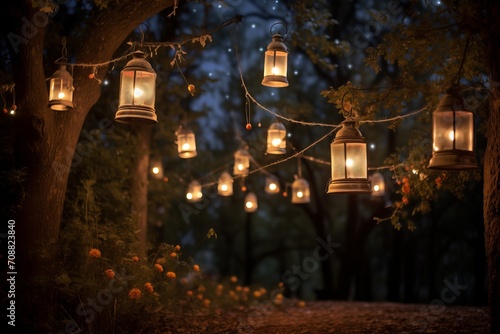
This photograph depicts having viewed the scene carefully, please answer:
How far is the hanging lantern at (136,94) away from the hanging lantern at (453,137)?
289 centimetres

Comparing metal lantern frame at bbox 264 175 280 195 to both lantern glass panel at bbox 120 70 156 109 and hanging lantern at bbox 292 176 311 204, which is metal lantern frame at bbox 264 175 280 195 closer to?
hanging lantern at bbox 292 176 311 204

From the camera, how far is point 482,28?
603 cm

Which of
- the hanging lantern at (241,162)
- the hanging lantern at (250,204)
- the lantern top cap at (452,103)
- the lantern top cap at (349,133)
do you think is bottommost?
the hanging lantern at (250,204)

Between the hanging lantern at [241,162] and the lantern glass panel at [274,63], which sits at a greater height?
the lantern glass panel at [274,63]

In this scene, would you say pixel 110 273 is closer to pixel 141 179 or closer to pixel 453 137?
pixel 453 137

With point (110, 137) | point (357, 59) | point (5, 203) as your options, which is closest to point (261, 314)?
point (110, 137)

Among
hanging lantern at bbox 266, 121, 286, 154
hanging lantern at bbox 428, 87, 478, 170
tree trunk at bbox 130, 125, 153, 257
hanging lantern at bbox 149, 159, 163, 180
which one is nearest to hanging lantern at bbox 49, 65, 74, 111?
hanging lantern at bbox 266, 121, 286, 154

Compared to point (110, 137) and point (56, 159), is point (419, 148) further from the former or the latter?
point (110, 137)

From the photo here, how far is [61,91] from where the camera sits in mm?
7051

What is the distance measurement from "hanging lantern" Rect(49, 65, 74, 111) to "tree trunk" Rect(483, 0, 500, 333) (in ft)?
14.6

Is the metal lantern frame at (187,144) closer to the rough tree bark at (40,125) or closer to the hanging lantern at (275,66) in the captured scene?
the hanging lantern at (275,66)

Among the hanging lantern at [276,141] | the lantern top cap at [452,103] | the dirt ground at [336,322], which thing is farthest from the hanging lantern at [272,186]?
the lantern top cap at [452,103]

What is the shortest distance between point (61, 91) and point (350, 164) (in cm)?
330

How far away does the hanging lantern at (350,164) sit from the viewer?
21.2 ft
